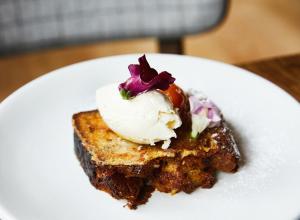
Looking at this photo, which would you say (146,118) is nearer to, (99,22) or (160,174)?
(160,174)

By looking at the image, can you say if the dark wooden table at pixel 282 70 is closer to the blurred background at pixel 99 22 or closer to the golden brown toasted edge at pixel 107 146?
the golden brown toasted edge at pixel 107 146

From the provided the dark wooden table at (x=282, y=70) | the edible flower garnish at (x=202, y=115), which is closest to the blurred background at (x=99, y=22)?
the dark wooden table at (x=282, y=70)

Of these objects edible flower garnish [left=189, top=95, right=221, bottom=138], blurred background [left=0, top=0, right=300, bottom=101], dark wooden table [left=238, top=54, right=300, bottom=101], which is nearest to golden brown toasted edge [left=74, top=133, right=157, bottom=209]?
edible flower garnish [left=189, top=95, right=221, bottom=138]

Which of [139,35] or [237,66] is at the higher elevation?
[237,66]

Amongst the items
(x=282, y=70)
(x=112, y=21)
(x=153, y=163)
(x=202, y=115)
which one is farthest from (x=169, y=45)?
(x=153, y=163)

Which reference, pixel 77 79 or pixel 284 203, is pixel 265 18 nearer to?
pixel 77 79

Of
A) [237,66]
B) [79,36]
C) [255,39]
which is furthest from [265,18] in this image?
[237,66]
